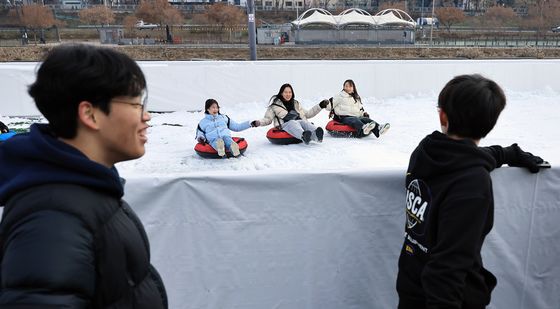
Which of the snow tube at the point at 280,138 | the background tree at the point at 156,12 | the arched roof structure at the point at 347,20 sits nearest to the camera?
the snow tube at the point at 280,138

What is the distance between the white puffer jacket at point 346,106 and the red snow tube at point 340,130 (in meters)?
0.26

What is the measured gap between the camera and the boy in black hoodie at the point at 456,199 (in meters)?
1.51

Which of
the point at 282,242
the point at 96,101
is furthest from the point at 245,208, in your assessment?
the point at 96,101

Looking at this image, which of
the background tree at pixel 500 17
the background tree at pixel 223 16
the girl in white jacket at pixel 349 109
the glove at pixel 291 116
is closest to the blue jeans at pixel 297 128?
the glove at pixel 291 116

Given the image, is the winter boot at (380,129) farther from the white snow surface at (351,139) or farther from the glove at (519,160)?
the glove at (519,160)

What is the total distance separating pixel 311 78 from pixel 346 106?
10.0 ft

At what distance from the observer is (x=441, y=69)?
12.1 m

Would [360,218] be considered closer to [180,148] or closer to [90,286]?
[90,286]

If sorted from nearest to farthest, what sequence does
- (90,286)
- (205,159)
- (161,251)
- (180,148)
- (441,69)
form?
(90,286) < (161,251) < (205,159) < (180,148) < (441,69)

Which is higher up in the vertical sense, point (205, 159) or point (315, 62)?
point (315, 62)

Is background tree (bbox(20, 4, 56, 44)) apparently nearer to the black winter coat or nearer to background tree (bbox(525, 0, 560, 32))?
the black winter coat

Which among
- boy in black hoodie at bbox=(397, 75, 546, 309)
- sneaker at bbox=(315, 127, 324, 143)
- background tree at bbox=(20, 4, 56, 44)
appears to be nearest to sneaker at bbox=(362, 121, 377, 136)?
sneaker at bbox=(315, 127, 324, 143)

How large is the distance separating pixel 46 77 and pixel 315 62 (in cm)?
1146

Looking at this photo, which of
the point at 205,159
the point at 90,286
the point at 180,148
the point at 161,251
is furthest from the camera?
the point at 180,148
